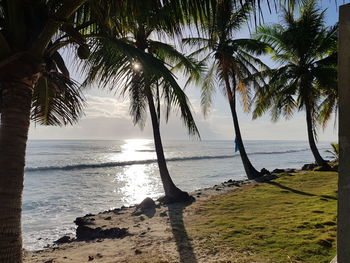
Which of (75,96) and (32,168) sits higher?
(75,96)

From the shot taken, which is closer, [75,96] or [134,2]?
[134,2]

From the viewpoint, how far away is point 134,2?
10.2 ft

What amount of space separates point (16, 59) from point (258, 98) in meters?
15.8

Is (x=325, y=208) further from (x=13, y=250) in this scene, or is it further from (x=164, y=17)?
(x=13, y=250)

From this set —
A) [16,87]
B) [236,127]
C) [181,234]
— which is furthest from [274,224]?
[236,127]

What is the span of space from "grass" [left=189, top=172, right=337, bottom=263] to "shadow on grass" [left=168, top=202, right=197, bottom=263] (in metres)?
0.28

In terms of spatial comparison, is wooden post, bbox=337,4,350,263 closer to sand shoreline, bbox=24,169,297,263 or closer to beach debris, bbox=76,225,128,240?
sand shoreline, bbox=24,169,297,263

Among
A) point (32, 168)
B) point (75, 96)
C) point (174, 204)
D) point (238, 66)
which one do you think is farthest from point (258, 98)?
point (32, 168)

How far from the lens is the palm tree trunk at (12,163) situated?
2.70 meters

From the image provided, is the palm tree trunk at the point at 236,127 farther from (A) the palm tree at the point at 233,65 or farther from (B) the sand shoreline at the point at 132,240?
(B) the sand shoreline at the point at 132,240

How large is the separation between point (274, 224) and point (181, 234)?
78.2 inches

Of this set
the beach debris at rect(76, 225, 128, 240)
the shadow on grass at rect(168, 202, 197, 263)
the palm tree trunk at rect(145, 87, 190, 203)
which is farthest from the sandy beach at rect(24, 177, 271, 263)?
the palm tree trunk at rect(145, 87, 190, 203)

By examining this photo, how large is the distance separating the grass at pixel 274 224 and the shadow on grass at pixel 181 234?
0.91 ft

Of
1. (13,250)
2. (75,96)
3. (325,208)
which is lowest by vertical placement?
(325,208)
